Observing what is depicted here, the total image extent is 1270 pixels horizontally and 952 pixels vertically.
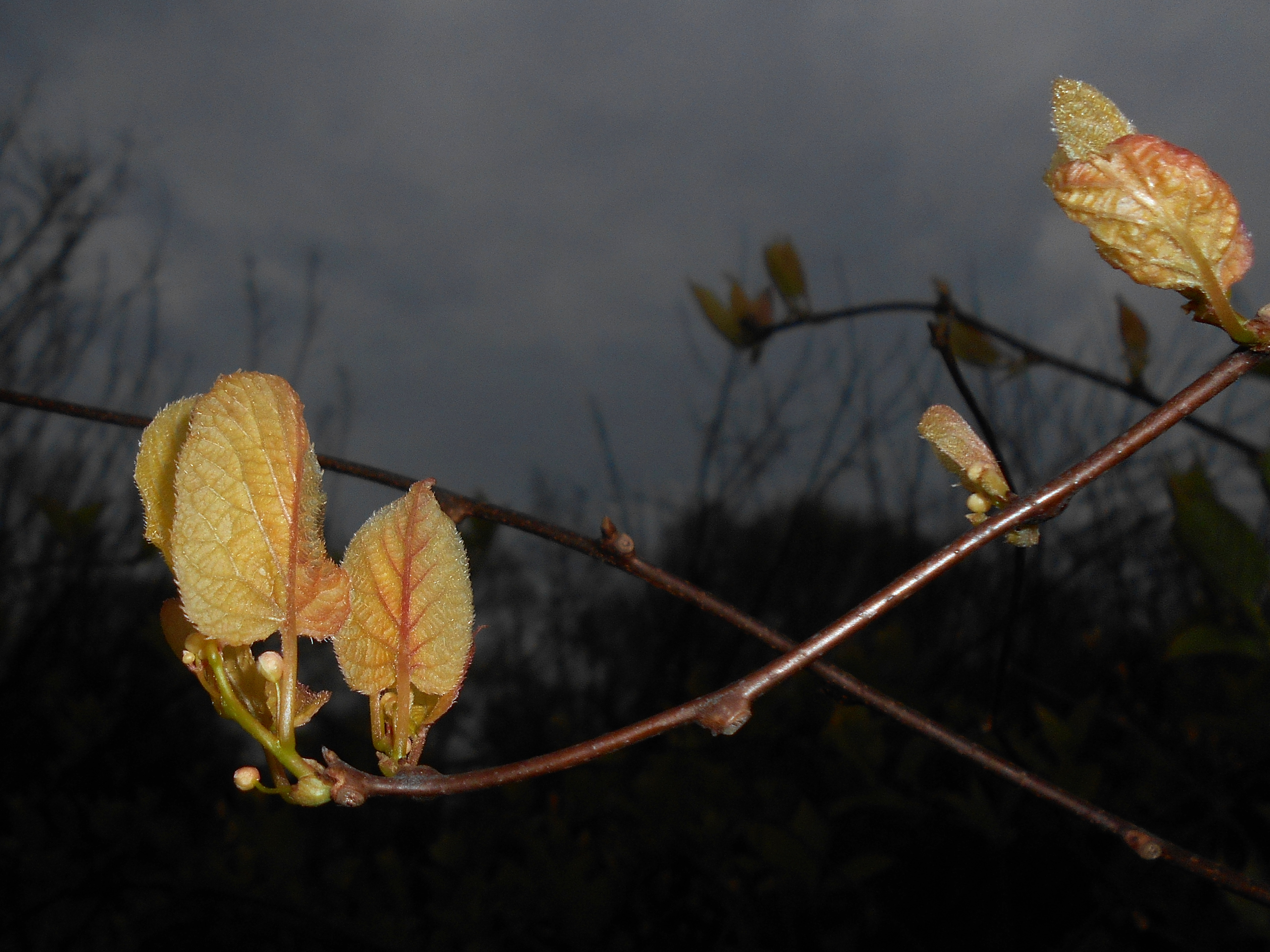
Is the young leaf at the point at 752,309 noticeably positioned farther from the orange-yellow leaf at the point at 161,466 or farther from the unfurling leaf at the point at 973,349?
the orange-yellow leaf at the point at 161,466

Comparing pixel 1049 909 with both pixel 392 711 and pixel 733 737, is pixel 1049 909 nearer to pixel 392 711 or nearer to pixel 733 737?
pixel 733 737

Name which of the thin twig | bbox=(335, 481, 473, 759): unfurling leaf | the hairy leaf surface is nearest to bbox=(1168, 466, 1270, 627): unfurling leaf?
the thin twig

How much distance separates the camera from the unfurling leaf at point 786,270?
66 centimetres

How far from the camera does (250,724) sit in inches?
8.4

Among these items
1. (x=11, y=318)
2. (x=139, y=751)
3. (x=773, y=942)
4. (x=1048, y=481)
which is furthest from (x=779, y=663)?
(x=11, y=318)

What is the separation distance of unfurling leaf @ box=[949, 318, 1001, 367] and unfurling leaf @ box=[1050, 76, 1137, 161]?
0.45 meters

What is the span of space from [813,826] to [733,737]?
0.57 m

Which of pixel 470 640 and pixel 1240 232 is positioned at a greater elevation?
pixel 1240 232

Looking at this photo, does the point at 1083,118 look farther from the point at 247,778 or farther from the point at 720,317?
the point at 720,317

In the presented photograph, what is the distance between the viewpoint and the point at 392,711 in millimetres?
242

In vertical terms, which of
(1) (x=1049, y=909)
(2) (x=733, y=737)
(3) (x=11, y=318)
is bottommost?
(1) (x=1049, y=909)

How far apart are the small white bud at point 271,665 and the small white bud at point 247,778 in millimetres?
25

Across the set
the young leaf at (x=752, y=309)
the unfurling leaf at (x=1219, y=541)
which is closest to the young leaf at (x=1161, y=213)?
the unfurling leaf at (x=1219, y=541)

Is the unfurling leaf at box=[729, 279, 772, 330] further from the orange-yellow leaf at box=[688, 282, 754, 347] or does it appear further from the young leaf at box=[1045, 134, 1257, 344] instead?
the young leaf at box=[1045, 134, 1257, 344]
